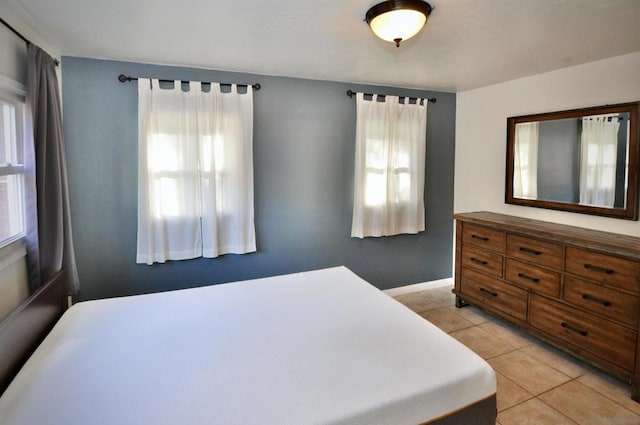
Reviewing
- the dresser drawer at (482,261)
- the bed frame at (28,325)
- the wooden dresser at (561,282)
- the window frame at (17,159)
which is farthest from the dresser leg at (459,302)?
the window frame at (17,159)

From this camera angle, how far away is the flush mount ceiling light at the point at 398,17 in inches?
70.5

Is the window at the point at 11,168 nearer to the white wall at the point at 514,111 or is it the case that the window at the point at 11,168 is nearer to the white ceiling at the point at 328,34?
the white ceiling at the point at 328,34

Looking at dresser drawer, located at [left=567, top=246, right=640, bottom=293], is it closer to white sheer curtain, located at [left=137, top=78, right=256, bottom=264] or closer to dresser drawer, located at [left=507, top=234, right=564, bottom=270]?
dresser drawer, located at [left=507, top=234, right=564, bottom=270]

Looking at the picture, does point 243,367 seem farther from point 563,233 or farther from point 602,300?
point 563,233

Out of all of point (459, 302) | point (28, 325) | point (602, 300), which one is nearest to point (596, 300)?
point (602, 300)

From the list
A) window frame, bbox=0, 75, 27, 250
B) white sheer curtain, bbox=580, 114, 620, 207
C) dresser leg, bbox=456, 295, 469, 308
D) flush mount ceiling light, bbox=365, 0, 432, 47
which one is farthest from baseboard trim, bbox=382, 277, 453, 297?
window frame, bbox=0, 75, 27, 250

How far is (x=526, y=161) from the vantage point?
3.47 metres

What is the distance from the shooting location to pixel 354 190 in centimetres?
372

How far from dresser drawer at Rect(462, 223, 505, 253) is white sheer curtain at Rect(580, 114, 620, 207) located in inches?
27.8

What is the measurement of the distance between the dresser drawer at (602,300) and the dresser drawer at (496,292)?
41 centimetres

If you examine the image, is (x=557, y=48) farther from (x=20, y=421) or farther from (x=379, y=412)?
(x=20, y=421)

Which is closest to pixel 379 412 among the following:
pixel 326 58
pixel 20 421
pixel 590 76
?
pixel 20 421

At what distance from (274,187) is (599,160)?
2721mm

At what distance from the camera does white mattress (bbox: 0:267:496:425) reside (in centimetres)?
129
